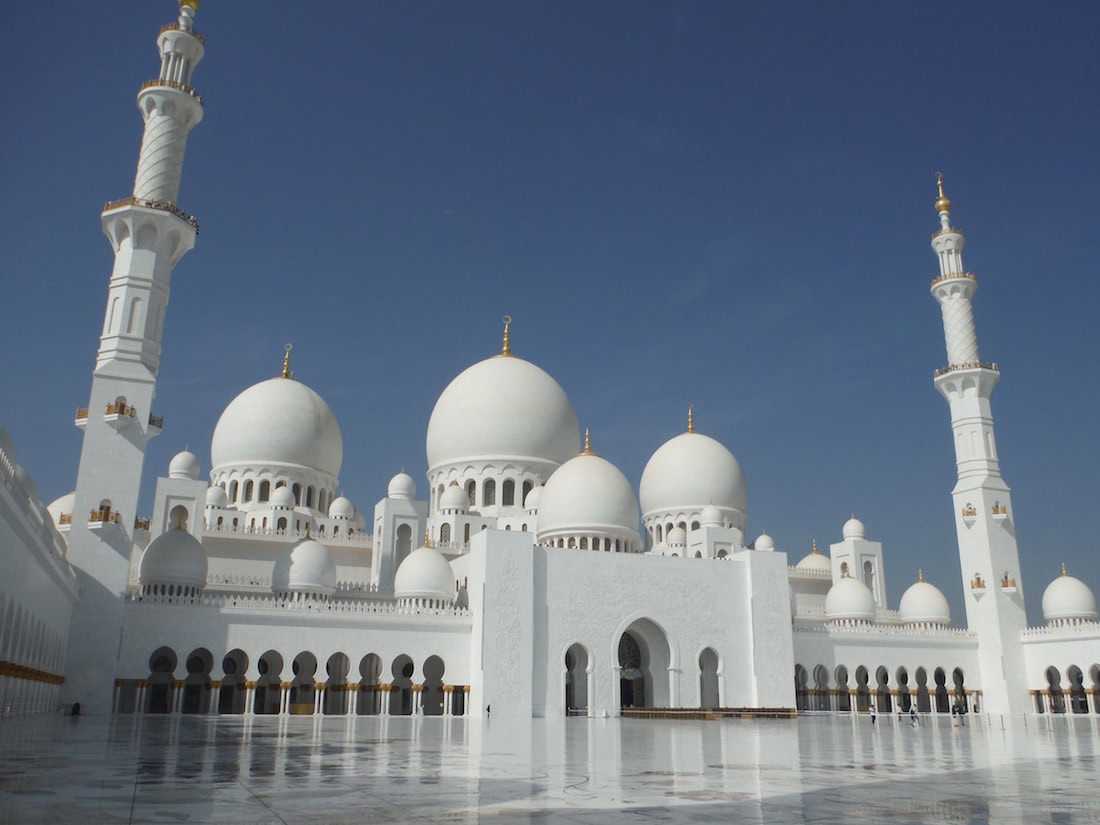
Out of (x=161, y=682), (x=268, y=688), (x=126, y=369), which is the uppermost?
(x=126, y=369)

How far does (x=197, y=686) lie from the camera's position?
22828 mm

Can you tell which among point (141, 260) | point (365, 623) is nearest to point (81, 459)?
point (141, 260)

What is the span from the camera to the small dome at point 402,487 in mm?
29198

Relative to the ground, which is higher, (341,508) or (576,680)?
(341,508)

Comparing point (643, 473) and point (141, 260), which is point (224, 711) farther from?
point (643, 473)

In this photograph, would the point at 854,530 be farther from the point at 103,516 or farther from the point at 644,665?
the point at 103,516

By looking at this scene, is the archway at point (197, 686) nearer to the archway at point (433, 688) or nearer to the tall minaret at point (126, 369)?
the tall minaret at point (126, 369)

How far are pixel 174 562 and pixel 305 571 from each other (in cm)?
318

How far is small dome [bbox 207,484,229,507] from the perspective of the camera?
91.1ft

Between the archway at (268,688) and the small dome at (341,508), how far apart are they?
6670 mm

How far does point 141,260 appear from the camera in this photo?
2102cm

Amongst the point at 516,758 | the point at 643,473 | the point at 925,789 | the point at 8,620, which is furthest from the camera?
the point at 643,473

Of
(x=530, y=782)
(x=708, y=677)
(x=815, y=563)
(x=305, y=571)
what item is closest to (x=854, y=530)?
(x=815, y=563)

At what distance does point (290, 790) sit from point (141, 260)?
1852 cm
